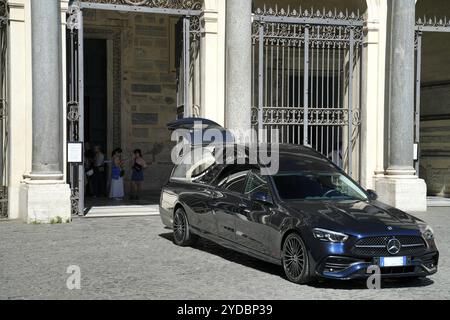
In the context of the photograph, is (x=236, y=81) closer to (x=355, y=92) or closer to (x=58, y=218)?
(x=355, y=92)

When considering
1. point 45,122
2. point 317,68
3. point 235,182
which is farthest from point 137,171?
point 235,182

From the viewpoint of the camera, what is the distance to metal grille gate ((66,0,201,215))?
44.4 feet

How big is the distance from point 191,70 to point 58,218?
459 centimetres

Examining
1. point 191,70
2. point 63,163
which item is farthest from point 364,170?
point 63,163

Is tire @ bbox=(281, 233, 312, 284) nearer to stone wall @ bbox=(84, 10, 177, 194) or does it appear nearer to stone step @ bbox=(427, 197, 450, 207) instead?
stone step @ bbox=(427, 197, 450, 207)

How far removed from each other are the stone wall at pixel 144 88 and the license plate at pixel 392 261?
1286 centimetres

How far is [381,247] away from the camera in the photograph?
7.10m

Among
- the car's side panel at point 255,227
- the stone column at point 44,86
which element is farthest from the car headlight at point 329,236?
the stone column at point 44,86

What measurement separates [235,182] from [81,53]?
596cm

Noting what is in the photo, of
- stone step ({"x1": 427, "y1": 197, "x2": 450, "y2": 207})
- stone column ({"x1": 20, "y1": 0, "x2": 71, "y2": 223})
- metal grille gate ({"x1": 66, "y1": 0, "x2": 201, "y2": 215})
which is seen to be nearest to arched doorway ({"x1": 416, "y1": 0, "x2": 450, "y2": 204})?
stone step ({"x1": 427, "y1": 197, "x2": 450, "y2": 207})

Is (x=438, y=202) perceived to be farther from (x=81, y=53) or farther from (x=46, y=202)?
(x=46, y=202)

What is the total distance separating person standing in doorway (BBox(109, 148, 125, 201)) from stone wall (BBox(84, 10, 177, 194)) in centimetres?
174

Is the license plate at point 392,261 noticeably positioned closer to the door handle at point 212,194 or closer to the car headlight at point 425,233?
the car headlight at point 425,233
